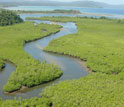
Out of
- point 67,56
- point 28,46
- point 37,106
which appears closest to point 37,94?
point 37,106

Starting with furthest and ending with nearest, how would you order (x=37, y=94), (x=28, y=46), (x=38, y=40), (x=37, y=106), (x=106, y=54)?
(x=38, y=40), (x=28, y=46), (x=106, y=54), (x=37, y=94), (x=37, y=106)

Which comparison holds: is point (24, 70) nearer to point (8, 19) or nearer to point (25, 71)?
point (25, 71)

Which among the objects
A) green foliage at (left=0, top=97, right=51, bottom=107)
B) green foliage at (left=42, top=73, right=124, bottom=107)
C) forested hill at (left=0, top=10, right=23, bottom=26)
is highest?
forested hill at (left=0, top=10, right=23, bottom=26)

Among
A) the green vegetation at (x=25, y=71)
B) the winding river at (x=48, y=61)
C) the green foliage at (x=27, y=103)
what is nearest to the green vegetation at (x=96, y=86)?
the green foliage at (x=27, y=103)

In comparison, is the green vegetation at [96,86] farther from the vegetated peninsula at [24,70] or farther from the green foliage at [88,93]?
the vegetated peninsula at [24,70]

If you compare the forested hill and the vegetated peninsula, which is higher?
the forested hill

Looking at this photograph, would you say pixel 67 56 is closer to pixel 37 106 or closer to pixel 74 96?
pixel 74 96

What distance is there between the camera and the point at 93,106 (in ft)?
63.3

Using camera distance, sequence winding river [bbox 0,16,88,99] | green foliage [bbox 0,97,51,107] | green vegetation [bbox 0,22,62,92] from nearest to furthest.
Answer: green foliage [bbox 0,97,51,107] < winding river [bbox 0,16,88,99] < green vegetation [bbox 0,22,62,92]

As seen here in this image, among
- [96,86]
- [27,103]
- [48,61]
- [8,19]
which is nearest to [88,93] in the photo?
[96,86]

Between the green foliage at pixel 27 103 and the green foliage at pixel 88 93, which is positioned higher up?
the green foliage at pixel 88 93

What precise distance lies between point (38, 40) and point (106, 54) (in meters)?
22.6

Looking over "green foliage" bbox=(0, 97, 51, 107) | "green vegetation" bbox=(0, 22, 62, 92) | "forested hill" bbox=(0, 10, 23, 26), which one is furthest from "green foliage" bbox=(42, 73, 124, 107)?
"forested hill" bbox=(0, 10, 23, 26)

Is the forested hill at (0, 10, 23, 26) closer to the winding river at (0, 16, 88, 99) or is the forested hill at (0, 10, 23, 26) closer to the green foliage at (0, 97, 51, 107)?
the winding river at (0, 16, 88, 99)
